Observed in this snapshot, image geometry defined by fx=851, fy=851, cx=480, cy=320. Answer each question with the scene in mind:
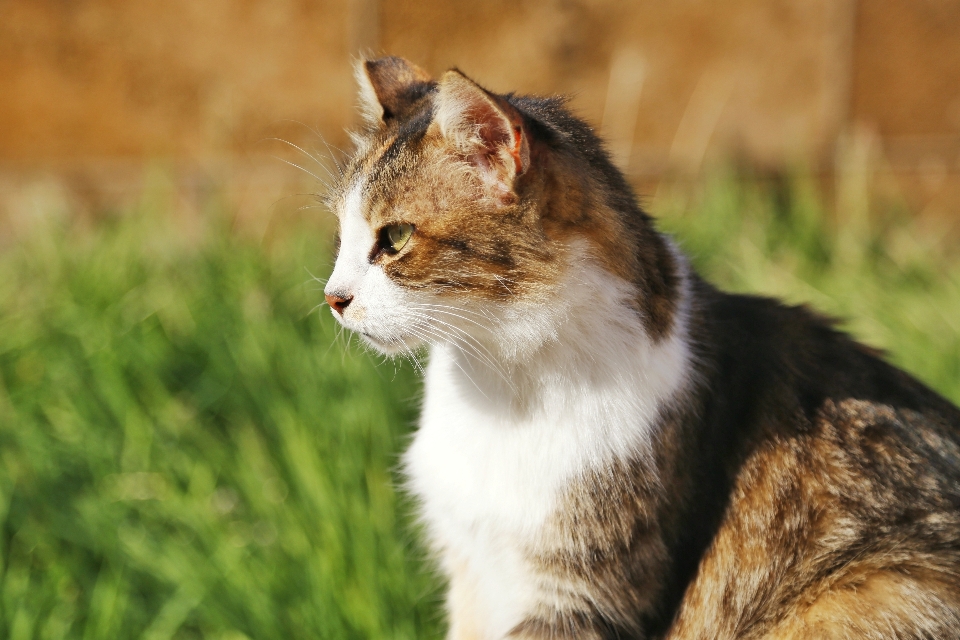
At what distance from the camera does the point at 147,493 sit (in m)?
2.23

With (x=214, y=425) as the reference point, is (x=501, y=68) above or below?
above

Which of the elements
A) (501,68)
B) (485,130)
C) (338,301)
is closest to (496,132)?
(485,130)

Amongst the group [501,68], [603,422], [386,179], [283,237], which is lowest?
[283,237]

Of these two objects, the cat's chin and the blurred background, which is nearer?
the cat's chin

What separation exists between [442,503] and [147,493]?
3.30 feet

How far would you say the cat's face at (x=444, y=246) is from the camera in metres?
1.39

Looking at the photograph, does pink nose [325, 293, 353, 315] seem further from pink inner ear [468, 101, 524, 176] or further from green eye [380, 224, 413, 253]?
pink inner ear [468, 101, 524, 176]

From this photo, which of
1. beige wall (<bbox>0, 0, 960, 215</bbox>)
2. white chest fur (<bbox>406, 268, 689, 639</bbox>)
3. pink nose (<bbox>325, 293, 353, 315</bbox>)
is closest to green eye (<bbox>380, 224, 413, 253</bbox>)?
pink nose (<bbox>325, 293, 353, 315</bbox>)

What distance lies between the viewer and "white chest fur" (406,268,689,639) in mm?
1481

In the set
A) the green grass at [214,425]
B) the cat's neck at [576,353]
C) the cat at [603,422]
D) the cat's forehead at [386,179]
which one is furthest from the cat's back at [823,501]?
the green grass at [214,425]

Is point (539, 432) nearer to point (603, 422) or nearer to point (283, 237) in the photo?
point (603, 422)

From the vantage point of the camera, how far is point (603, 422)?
149 centimetres

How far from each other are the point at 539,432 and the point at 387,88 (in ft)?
2.37

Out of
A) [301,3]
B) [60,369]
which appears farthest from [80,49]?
[60,369]
